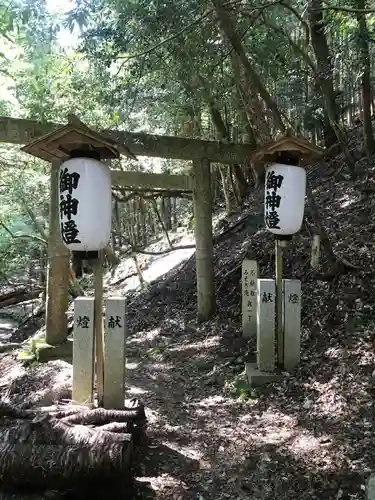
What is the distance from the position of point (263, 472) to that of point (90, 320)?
211cm

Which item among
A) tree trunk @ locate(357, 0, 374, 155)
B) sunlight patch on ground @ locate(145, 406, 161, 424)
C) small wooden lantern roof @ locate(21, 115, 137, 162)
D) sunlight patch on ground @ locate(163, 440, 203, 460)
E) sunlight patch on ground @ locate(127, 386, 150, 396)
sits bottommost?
sunlight patch on ground @ locate(163, 440, 203, 460)

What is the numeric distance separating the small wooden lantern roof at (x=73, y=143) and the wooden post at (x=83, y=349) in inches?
58.1

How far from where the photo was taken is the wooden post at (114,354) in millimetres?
4531

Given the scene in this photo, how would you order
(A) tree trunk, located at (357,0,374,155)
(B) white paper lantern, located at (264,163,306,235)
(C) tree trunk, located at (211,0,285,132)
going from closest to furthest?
(B) white paper lantern, located at (264,163,306,235), (C) tree trunk, located at (211,0,285,132), (A) tree trunk, located at (357,0,374,155)

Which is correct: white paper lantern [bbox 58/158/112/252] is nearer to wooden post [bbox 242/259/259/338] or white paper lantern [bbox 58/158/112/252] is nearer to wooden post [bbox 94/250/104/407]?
wooden post [bbox 94/250/104/407]

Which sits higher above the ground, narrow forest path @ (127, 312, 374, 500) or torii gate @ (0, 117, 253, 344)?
torii gate @ (0, 117, 253, 344)

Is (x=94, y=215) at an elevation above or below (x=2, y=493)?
above

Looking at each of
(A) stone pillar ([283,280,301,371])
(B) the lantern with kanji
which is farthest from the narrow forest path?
(B) the lantern with kanji

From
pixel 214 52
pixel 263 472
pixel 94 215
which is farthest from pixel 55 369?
pixel 214 52

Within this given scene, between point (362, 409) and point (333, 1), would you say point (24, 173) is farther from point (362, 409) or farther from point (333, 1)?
point (362, 409)

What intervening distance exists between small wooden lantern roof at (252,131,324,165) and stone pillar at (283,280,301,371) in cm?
163

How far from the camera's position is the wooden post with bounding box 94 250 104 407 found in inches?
179

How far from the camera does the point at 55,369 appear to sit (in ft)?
21.2

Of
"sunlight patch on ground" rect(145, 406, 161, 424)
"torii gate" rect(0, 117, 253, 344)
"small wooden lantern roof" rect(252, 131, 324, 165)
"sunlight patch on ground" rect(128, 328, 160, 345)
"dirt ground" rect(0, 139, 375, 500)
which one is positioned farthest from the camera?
"sunlight patch on ground" rect(128, 328, 160, 345)
